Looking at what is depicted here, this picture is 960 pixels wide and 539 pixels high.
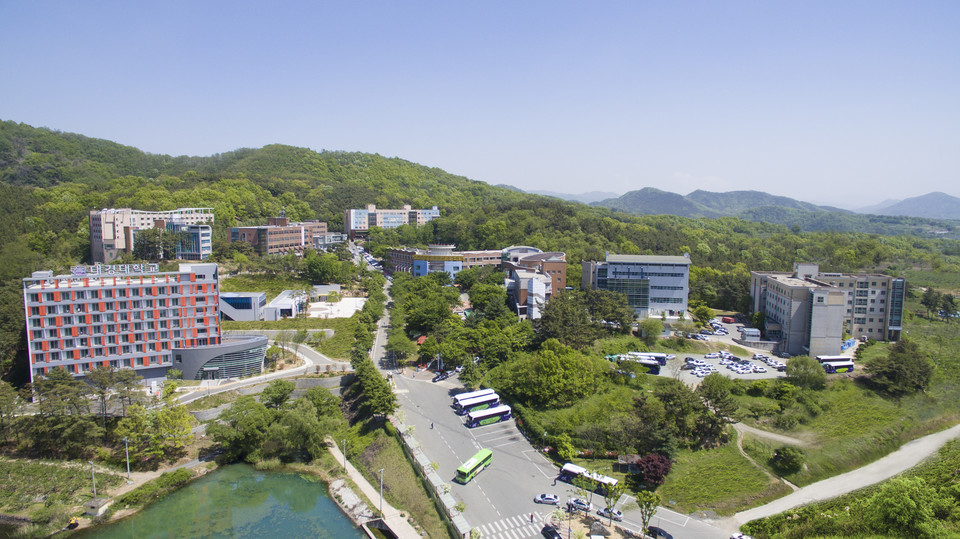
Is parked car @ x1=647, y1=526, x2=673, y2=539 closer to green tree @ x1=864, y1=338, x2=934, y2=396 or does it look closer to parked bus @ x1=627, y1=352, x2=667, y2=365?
parked bus @ x1=627, y1=352, x2=667, y2=365

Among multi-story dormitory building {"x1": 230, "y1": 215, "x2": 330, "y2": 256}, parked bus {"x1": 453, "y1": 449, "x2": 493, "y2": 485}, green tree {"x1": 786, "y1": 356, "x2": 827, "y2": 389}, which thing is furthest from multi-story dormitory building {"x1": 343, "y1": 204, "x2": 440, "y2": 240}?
green tree {"x1": 786, "y1": 356, "x2": 827, "y2": 389}

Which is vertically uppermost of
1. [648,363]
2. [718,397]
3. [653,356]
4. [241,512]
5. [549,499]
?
[718,397]

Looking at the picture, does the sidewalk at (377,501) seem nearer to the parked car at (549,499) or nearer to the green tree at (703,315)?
the parked car at (549,499)

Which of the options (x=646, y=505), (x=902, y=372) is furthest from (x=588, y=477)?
(x=902, y=372)

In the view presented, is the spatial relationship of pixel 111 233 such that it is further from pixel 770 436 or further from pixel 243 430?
pixel 770 436

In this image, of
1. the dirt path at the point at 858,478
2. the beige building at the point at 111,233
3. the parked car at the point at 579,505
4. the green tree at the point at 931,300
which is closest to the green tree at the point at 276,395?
the parked car at the point at 579,505
